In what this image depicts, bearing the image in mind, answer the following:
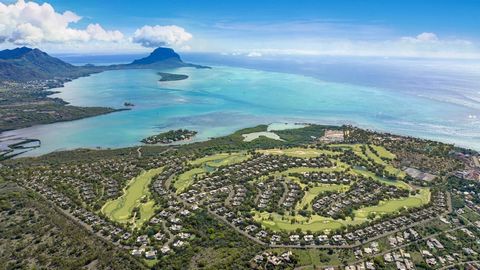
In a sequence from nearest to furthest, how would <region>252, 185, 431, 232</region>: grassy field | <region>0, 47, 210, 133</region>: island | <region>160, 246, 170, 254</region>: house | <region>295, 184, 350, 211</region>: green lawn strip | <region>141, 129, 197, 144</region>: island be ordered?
<region>160, 246, 170, 254</region>: house, <region>252, 185, 431, 232</region>: grassy field, <region>295, 184, 350, 211</region>: green lawn strip, <region>141, 129, 197, 144</region>: island, <region>0, 47, 210, 133</region>: island

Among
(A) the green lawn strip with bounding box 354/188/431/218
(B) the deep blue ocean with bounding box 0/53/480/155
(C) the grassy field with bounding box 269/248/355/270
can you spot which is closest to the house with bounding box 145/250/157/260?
(C) the grassy field with bounding box 269/248/355/270

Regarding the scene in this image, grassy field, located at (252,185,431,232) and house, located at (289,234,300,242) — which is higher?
grassy field, located at (252,185,431,232)

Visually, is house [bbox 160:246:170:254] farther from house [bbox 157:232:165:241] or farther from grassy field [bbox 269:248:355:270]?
grassy field [bbox 269:248:355:270]

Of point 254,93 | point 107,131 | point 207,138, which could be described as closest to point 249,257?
point 207,138

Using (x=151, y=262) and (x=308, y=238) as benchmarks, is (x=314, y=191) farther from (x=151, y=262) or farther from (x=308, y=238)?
(x=151, y=262)

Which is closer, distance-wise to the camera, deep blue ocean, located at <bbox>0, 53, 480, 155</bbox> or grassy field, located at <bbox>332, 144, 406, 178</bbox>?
grassy field, located at <bbox>332, 144, 406, 178</bbox>

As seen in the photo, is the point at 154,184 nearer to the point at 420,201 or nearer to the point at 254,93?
the point at 420,201

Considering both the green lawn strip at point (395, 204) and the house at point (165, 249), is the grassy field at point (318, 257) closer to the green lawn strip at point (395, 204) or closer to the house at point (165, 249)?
the green lawn strip at point (395, 204)
